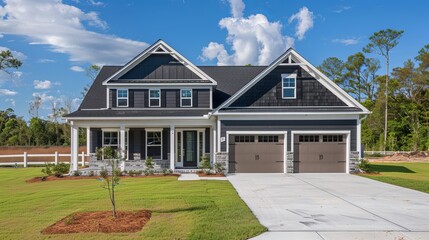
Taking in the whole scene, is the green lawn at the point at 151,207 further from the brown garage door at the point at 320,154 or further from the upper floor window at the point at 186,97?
the upper floor window at the point at 186,97

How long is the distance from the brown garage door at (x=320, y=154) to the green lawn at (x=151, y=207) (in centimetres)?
537

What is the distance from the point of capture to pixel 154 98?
20578mm

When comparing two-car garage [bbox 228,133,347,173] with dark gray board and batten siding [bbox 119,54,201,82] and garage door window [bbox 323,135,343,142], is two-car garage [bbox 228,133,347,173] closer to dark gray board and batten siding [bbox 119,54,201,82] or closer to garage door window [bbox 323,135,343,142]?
garage door window [bbox 323,135,343,142]

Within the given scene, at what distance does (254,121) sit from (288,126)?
1.77 metres

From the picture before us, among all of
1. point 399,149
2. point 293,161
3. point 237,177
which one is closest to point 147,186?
point 237,177

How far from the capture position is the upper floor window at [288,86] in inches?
727

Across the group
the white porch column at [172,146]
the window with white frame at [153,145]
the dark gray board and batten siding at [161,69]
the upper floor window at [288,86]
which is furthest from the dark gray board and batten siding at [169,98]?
the upper floor window at [288,86]

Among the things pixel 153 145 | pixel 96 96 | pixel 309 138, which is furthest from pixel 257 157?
pixel 96 96

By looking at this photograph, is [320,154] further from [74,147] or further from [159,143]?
[74,147]

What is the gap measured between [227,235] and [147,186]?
7323 millimetres

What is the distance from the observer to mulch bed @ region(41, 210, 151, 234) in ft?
23.2

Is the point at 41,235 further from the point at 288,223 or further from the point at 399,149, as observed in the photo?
the point at 399,149

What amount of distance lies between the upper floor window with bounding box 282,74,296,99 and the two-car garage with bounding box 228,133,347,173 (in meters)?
2.21

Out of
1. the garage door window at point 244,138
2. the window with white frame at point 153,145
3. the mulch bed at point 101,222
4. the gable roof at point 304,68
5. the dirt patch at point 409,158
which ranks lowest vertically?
the dirt patch at point 409,158
